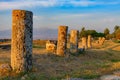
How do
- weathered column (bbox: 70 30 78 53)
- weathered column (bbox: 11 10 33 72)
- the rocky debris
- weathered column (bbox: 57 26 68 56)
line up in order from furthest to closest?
weathered column (bbox: 70 30 78 53), weathered column (bbox: 57 26 68 56), weathered column (bbox: 11 10 33 72), the rocky debris

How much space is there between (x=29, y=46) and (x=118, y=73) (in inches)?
176

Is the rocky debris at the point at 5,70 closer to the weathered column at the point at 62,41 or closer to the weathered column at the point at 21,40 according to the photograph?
the weathered column at the point at 21,40

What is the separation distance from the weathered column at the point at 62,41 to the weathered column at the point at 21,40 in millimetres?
8486

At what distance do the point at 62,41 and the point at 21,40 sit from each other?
9216 millimetres

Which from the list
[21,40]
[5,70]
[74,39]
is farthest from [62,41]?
[5,70]

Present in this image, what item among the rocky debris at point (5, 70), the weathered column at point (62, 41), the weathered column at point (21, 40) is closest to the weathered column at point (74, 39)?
the weathered column at point (62, 41)

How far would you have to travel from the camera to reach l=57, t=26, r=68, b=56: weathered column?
926 inches

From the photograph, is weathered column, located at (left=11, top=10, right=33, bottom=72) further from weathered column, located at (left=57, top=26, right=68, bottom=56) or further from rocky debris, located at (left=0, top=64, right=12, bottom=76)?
weathered column, located at (left=57, top=26, right=68, bottom=56)

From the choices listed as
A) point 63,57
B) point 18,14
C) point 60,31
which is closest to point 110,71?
point 18,14

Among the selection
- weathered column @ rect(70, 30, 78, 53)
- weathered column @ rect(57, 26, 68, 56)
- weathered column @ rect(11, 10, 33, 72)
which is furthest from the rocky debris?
weathered column @ rect(70, 30, 78, 53)

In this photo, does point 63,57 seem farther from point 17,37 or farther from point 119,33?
point 119,33

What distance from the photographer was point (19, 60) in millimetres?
14703

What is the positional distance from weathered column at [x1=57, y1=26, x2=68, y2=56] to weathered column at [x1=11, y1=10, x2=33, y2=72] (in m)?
8.49

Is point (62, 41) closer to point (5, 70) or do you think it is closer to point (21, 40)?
point (21, 40)
